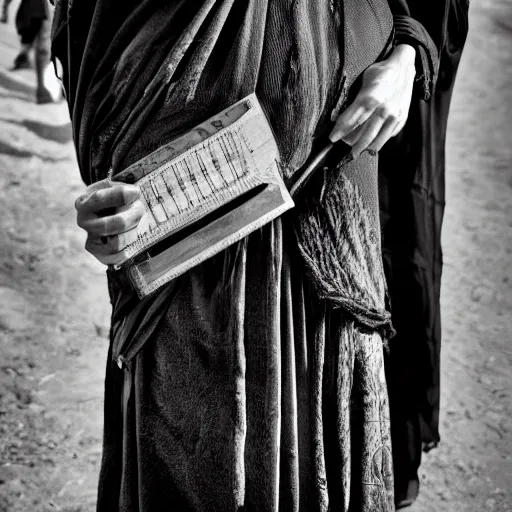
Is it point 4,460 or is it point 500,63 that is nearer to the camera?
point 4,460

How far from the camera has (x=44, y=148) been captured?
1.80 m

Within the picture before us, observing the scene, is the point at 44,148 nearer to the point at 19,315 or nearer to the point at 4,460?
the point at 19,315

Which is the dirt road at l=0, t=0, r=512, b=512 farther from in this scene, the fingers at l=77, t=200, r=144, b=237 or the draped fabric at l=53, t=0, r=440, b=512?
the fingers at l=77, t=200, r=144, b=237

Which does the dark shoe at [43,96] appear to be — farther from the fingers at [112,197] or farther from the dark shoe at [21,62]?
the fingers at [112,197]

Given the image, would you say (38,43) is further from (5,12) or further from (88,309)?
(88,309)

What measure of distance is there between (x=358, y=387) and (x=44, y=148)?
3.88 ft

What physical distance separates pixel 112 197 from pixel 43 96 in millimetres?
1149

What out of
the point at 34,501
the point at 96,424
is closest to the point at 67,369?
the point at 96,424

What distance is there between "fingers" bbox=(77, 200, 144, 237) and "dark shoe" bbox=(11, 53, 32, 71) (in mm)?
1125

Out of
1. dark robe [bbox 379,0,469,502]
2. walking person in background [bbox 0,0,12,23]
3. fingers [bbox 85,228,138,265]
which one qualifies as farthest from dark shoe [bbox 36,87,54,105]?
fingers [bbox 85,228,138,265]

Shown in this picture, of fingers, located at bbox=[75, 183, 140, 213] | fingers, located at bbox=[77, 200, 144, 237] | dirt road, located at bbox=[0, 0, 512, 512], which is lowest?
dirt road, located at bbox=[0, 0, 512, 512]

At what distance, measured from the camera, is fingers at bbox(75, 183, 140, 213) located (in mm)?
724

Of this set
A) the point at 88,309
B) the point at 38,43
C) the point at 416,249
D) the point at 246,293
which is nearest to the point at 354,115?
the point at 246,293

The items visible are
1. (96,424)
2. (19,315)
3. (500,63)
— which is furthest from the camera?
(500,63)
